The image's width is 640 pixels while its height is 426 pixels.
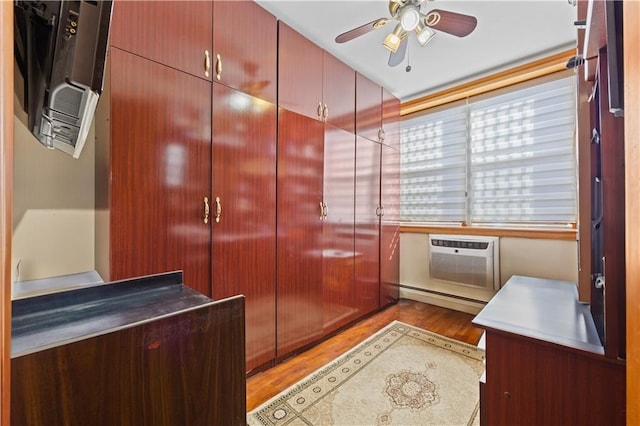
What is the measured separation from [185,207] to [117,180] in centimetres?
35

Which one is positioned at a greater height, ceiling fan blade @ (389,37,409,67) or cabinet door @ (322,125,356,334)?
ceiling fan blade @ (389,37,409,67)

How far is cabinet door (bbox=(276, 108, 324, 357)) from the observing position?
2.14 meters

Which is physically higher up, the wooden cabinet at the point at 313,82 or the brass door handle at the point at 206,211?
the wooden cabinet at the point at 313,82

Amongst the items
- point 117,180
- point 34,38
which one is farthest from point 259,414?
point 34,38

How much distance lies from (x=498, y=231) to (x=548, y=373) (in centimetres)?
213

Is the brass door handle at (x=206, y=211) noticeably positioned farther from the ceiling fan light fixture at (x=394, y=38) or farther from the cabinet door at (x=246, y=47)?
the ceiling fan light fixture at (x=394, y=38)

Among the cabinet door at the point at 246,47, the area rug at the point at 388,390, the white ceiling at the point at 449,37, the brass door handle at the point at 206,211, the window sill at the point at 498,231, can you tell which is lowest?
the area rug at the point at 388,390

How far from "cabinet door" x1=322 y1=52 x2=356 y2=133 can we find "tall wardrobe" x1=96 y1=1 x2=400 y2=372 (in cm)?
2

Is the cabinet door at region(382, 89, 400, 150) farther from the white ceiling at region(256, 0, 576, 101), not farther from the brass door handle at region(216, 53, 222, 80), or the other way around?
the brass door handle at region(216, 53, 222, 80)

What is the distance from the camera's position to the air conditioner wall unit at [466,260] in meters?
2.86

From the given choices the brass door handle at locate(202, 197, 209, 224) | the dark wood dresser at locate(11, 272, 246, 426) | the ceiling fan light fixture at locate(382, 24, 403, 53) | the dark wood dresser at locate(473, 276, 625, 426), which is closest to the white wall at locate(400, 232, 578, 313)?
the dark wood dresser at locate(473, 276, 625, 426)

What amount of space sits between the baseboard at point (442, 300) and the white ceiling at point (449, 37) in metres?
2.43

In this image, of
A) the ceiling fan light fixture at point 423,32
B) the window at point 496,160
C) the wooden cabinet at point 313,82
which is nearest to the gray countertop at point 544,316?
the window at point 496,160

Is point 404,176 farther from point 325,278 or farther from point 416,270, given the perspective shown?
point 325,278
